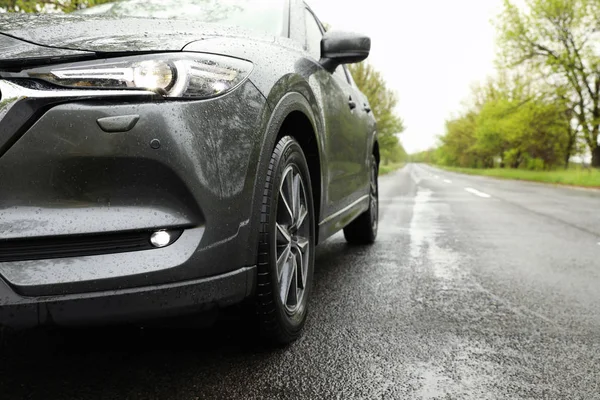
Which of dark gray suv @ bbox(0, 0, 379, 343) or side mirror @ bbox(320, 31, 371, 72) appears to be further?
side mirror @ bbox(320, 31, 371, 72)

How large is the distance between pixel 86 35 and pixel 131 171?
1.67 feet

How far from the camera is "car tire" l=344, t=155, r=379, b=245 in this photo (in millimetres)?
5352

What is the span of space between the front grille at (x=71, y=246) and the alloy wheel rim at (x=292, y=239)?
0.72 meters

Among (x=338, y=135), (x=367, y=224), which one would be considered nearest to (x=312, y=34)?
(x=338, y=135)

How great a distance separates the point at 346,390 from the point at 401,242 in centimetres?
382

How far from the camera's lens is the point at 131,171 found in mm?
1723

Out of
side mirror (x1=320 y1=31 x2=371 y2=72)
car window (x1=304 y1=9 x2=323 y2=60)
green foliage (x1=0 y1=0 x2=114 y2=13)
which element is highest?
green foliage (x1=0 y1=0 x2=114 y2=13)

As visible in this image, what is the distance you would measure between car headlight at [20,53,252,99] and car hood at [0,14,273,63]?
5cm

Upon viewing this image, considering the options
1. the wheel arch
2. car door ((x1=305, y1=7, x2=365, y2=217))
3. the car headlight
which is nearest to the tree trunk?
car door ((x1=305, y1=7, x2=365, y2=217))

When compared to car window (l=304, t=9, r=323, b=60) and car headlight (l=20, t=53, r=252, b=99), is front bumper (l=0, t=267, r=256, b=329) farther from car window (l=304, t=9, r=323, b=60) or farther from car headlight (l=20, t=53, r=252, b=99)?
car window (l=304, t=9, r=323, b=60)

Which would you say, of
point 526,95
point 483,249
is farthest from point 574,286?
point 526,95

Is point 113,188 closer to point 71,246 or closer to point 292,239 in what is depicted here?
point 71,246

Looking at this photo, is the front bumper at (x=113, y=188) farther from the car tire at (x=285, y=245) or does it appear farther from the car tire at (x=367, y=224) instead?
the car tire at (x=367, y=224)

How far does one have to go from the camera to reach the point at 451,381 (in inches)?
81.2
